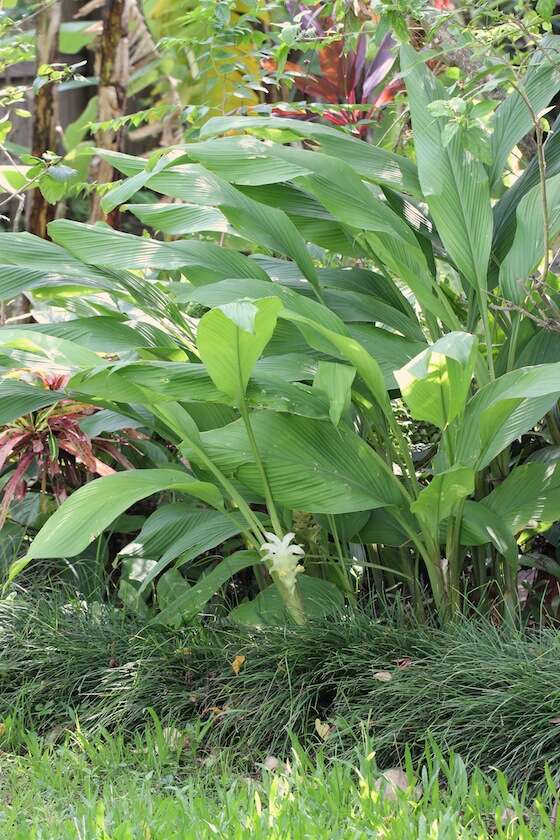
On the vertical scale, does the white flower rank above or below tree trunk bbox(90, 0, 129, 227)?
below

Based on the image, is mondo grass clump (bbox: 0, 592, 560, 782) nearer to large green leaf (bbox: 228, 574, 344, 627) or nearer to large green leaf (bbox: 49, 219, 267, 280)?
large green leaf (bbox: 228, 574, 344, 627)

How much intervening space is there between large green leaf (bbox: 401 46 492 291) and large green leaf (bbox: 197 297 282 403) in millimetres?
736

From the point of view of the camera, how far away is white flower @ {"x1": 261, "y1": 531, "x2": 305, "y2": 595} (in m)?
Answer: 2.54

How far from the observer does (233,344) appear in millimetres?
2299

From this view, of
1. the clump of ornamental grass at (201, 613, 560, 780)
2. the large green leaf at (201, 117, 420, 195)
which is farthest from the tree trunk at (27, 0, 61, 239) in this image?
the clump of ornamental grass at (201, 613, 560, 780)

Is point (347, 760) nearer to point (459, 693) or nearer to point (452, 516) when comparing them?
point (459, 693)

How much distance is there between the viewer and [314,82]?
4.83 m

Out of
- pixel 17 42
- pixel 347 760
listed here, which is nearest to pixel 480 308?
pixel 347 760

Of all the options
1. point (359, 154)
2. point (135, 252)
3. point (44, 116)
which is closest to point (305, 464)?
point (135, 252)

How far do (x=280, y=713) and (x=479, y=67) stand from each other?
2.24 metres

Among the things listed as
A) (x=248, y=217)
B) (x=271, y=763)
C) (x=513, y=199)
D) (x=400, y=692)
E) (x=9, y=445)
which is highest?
(x=248, y=217)

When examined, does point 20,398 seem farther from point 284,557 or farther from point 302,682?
point 302,682

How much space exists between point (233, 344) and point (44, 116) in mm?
2915

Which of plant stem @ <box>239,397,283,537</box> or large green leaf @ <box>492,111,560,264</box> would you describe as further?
large green leaf @ <box>492,111,560,264</box>
